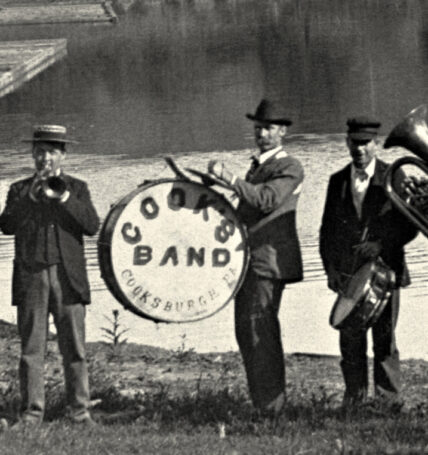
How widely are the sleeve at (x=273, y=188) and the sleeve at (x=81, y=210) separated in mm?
723

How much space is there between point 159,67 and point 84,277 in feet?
91.6

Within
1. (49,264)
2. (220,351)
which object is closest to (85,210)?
(49,264)

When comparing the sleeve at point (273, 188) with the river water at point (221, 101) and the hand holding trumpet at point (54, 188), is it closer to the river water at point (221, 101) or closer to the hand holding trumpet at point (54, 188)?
the hand holding trumpet at point (54, 188)

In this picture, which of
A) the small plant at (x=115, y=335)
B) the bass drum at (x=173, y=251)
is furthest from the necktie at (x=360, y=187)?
the small plant at (x=115, y=335)

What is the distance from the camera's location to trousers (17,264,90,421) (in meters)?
8.94

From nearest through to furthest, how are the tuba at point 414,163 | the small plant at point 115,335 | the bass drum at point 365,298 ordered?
the tuba at point 414,163
the bass drum at point 365,298
the small plant at point 115,335

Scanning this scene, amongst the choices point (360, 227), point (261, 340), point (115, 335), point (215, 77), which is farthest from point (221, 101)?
point (360, 227)

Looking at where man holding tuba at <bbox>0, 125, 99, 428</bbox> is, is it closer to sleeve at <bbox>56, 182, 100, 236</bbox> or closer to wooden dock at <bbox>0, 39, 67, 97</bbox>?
sleeve at <bbox>56, 182, 100, 236</bbox>

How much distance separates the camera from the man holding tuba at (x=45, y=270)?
351 inches

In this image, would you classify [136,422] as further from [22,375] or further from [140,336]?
[140,336]

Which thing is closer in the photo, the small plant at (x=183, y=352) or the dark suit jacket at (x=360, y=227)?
the dark suit jacket at (x=360, y=227)

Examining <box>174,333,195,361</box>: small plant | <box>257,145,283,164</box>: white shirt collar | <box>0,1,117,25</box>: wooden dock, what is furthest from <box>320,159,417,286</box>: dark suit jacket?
<box>0,1,117,25</box>: wooden dock

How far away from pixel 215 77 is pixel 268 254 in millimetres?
25082

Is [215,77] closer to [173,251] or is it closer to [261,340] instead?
[261,340]
